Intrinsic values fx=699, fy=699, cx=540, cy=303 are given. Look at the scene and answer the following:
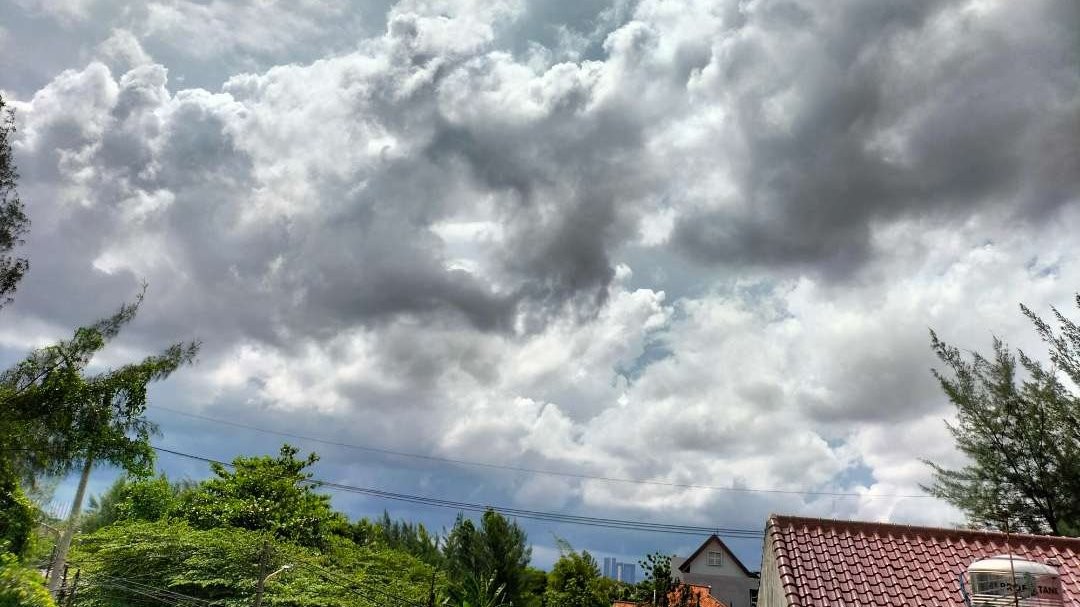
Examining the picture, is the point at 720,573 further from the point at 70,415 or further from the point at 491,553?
the point at 70,415

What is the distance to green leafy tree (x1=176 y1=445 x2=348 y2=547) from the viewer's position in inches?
1547

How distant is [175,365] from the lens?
37.1 meters

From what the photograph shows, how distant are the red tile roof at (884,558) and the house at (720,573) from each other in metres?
54.8

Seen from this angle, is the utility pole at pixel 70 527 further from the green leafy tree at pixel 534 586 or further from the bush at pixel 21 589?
the green leafy tree at pixel 534 586

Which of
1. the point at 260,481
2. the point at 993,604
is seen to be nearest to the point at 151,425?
the point at 260,481

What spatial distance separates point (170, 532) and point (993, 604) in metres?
34.0

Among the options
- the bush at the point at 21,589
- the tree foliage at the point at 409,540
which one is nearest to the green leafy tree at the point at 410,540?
the tree foliage at the point at 409,540

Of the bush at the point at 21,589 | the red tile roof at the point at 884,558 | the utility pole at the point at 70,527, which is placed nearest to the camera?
the red tile roof at the point at 884,558

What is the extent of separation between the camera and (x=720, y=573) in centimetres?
6938

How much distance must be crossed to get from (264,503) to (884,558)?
34.6m

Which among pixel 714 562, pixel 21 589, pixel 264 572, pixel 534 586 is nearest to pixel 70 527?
pixel 264 572

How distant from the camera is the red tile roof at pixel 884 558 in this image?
1454 centimetres

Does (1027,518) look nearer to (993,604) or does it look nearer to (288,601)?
(993,604)

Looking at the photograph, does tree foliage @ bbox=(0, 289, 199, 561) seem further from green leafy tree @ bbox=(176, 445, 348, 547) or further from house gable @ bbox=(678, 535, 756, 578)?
house gable @ bbox=(678, 535, 756, 578)
